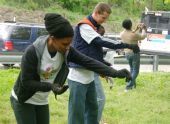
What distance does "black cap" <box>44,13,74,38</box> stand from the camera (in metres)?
3.79

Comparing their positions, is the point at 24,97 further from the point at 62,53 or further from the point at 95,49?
the point at 95,49

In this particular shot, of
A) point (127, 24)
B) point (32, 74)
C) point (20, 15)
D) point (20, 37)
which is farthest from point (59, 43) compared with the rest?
point (20, 15)

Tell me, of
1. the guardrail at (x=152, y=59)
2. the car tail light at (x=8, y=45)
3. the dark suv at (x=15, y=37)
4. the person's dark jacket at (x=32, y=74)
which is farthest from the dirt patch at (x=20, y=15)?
the person's dark jacket at (x=32, y=74)

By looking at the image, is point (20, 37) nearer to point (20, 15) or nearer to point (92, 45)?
point (92, 45)

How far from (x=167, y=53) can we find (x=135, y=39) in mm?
6007

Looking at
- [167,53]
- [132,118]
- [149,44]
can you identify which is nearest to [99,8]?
[132,118]

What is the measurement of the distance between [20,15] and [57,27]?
26.9 m

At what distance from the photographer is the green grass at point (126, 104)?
24.3 ft

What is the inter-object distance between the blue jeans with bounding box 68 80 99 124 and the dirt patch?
2366 cm

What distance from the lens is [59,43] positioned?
3822mm

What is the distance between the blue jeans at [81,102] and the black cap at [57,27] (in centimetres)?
149

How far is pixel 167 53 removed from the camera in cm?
1551

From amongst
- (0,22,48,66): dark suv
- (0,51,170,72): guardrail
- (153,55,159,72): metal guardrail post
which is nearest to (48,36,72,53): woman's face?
(0,51,170,72): guardrail

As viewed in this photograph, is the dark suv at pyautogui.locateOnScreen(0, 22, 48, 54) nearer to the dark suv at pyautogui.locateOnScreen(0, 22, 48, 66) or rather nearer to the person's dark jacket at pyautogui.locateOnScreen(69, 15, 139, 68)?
the dark suv at pyautogui.locateOnScreen(0, 22, 48, 66)
